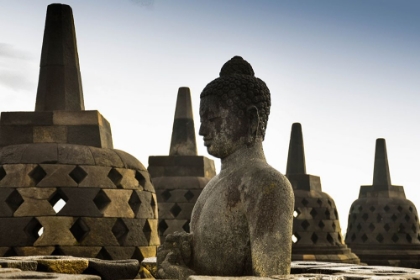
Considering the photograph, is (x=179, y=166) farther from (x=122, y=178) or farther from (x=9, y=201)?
(x=9, y=201)

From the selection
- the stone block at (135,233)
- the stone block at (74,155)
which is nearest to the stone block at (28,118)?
the stone block at (74,155)

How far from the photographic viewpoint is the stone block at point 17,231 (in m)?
7.93

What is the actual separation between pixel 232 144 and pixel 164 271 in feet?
3.30

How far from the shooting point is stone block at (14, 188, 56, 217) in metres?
7.97

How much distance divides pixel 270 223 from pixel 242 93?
1.01m

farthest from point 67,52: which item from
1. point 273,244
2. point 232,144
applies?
point 273,244

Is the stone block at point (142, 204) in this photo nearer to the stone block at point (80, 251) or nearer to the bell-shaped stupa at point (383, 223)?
the stone block at point (80, 251)

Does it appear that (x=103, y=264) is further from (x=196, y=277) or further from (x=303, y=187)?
(x=303, y=187)

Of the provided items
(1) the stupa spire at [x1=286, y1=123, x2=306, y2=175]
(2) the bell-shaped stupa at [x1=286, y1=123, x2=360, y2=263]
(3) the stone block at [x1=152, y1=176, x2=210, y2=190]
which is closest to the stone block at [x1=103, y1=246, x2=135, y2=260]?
(3) the stone block at [x1=152, y1=176, x2=210, y2=190]

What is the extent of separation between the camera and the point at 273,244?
14.6 ft

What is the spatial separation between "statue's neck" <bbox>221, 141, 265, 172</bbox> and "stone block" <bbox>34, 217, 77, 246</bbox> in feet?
11.7

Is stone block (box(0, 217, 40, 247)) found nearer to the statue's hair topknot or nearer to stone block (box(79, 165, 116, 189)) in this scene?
stone block (box(79, 165, 116, 189))

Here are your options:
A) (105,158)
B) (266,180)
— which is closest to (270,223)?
(266,180)

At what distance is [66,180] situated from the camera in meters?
8.16
